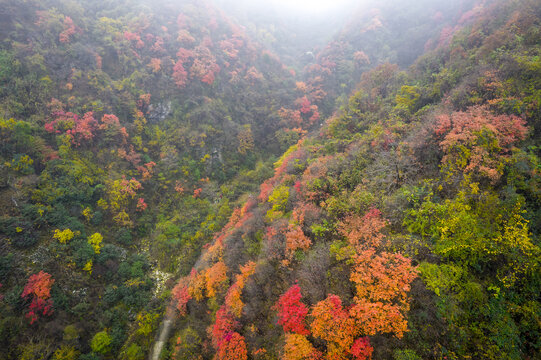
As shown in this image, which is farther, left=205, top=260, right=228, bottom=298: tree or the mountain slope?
left=205, top=260, right=228, bottom=298: tree

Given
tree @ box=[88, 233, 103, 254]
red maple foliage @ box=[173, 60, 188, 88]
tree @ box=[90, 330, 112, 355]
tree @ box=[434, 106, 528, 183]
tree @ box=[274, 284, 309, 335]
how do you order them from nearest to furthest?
1. tree @ box=[274, 284, 309, 335]
2. tree @ box=[434, 106, 528, 183]
3. tree @ box=[90, 330, 112, 355]
4. tree @ box=[88, 233, 103, 254]
5. red maple foliage @ box=[173, 60, 188, 88]

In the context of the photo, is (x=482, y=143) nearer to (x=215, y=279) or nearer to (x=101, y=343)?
(x=215, y=279)

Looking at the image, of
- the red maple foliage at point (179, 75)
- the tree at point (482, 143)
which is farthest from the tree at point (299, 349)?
the red maple foliage at point (179, 75)

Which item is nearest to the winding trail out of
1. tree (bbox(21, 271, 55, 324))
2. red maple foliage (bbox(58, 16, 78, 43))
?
tree (bbox(21, 271, 55, 324))

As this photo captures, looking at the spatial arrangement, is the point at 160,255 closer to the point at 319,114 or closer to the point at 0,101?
the point at 0,101

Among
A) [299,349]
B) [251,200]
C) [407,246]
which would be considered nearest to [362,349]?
[299,349]

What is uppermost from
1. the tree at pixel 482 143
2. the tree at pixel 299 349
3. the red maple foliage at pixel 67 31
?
the red maple foliage at pixel 67 31

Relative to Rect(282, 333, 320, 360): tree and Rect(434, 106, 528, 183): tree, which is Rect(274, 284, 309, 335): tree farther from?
Rect(434, 106, 528, 183): tree

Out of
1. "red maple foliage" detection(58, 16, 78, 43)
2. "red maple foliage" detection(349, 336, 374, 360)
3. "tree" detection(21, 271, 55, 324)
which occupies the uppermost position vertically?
"red maple foliage" detection(58, 16, 78, 43)

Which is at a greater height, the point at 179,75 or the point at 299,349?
the point at 179,75

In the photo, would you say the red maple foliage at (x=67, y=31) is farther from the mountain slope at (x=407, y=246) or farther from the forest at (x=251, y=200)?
the mountain slope at (x=407, y=246)
